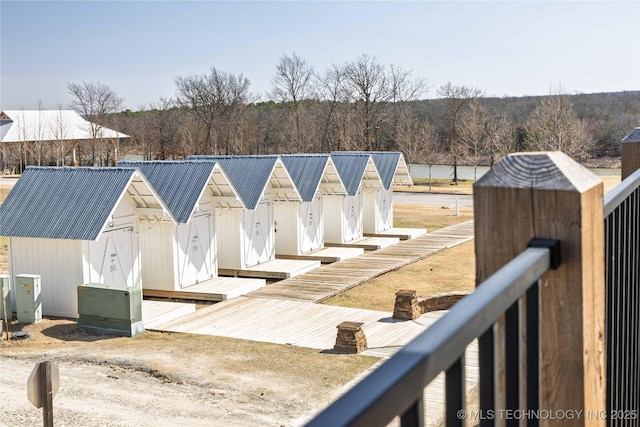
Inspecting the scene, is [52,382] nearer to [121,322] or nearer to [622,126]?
[121,322]

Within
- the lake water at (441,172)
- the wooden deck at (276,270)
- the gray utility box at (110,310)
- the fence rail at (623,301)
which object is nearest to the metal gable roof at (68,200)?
the gray utility box at (110,310)

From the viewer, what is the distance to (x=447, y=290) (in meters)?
22.7

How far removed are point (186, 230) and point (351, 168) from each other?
1269 cm

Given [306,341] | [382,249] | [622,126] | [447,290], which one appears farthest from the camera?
[622,126]

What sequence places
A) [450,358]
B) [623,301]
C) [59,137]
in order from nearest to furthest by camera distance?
[450,358], [623,301], [59,137]

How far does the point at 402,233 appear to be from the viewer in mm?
35219

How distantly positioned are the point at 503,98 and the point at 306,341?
109 m

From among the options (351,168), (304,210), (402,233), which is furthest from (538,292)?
(402,233)

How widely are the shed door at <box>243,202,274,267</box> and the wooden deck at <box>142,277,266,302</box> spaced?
288 centimetres

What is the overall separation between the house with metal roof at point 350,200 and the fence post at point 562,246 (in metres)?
30.5

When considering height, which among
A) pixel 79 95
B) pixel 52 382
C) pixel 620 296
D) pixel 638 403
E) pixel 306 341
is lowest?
pixel 306 341

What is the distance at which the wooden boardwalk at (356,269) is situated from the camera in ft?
74.1

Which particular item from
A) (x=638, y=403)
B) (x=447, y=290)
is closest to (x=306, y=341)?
(x=447, y=290)

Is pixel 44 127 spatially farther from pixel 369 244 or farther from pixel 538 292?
pixel 538 292
